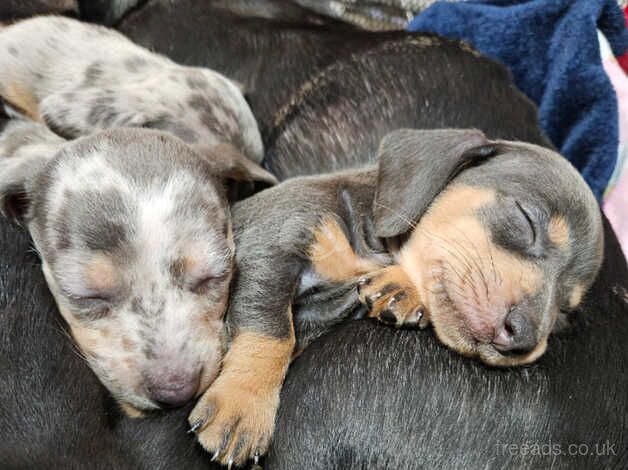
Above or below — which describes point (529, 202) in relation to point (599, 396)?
above

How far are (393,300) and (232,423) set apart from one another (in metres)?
0.65

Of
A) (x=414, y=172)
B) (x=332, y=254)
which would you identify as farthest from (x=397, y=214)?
(x=332, y=254)

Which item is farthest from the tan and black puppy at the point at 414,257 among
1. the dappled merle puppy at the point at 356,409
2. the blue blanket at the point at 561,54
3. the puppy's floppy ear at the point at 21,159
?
the blue blanket at the point at 561,54

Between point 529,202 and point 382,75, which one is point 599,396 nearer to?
point 529,202

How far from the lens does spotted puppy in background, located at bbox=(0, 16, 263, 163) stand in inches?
122

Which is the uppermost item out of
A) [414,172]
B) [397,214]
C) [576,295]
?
[414,172]

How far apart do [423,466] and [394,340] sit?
1.35 ft

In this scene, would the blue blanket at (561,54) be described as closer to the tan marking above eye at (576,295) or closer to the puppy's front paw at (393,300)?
the tan marking above eye at (576,295)

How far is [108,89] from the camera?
3.22m

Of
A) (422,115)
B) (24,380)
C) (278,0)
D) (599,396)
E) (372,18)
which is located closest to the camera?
(24,380)

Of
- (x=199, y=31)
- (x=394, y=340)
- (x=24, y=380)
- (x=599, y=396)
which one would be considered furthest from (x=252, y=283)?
(x=199, y=31)

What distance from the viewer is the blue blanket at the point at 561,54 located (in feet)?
12.3

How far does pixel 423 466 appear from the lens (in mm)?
2316

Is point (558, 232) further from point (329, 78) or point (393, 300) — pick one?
point (329, 78)
